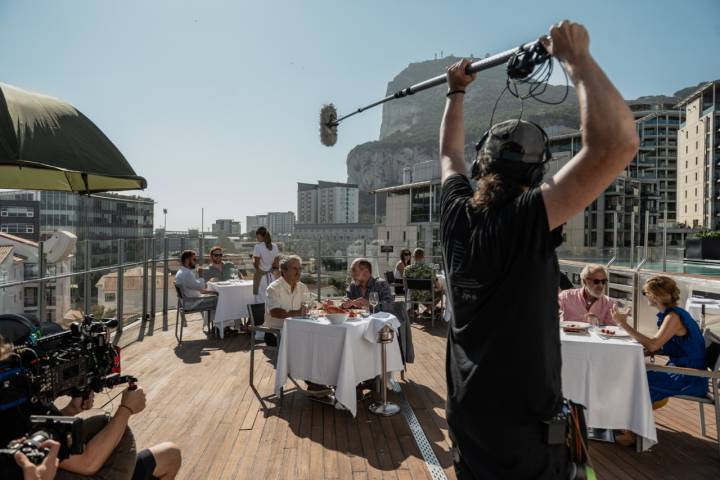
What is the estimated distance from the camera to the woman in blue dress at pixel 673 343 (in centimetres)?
338

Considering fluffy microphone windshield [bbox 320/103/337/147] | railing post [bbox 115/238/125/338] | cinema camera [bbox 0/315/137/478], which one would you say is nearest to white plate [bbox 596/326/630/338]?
fluffy microphone windshield [bbox 320/103/337/147]

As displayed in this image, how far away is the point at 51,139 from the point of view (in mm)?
2307

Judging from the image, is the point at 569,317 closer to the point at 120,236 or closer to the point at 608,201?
the point at 120,236

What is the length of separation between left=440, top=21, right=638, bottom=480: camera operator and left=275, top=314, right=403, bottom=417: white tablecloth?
2851mm

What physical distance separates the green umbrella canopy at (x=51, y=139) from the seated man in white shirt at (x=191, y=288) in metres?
4.72

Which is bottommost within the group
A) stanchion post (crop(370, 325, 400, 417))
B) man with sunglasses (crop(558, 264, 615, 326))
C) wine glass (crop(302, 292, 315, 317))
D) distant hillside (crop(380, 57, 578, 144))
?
stanchion post (crop(370, 325, 400, 417))

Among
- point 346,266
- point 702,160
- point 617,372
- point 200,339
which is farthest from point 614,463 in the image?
point 702,160

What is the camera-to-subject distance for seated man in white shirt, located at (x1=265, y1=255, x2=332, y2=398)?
483 cm

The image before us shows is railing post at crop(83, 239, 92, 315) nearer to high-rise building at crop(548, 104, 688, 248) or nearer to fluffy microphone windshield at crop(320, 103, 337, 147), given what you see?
fluffy microphone windshield at crop(320, 103, 337, 147)

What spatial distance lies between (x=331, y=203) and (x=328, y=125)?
146 metres

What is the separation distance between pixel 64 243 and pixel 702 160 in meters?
76.4

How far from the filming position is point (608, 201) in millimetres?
A: 57125

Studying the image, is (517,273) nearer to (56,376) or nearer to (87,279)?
(56,376)

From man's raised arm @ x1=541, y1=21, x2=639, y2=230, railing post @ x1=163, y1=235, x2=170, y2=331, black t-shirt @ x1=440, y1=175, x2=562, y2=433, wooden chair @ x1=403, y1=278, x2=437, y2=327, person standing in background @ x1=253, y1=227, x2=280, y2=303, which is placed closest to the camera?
man's raised arm @ x1=541, y1=21, x2=639, y2=230
